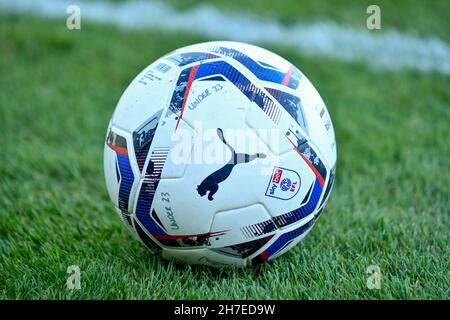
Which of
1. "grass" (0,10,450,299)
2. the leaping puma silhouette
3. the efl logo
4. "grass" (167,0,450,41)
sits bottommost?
"grass" (0,10,450,299)

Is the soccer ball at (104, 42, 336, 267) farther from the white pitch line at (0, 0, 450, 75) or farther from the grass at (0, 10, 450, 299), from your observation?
the white pitch line at (0, 0, 450, 75)

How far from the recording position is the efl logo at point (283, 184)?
2396 millimetres

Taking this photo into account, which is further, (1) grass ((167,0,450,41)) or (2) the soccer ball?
(1) grass ((167,0,450,41))

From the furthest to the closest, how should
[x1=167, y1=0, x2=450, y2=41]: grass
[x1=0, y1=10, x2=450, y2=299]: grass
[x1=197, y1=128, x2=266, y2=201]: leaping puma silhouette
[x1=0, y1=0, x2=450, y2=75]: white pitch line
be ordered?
[x1=167, y1=0, x2=450, y2=41]: grass, [x1=0, y1=0, x2=450, y2=75]: white pitch line, [x1=0, y1=10, x2=450, y2=299]: grass, [x1=197, y1=128, x2=266, y2=201]: leaping puma silhouette

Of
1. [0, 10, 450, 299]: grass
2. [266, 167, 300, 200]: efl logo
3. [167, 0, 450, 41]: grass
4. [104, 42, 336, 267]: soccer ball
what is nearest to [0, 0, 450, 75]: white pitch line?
[167, 0, 450, 41]: grass

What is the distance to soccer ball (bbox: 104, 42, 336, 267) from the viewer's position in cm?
236

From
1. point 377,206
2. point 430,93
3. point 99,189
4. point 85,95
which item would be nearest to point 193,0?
point 85,95

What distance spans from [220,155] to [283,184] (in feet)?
0.95

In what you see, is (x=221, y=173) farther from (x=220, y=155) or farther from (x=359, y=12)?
(x=359, y=12)

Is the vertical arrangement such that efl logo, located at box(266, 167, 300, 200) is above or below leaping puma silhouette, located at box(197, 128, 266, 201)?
below

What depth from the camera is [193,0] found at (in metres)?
7.14

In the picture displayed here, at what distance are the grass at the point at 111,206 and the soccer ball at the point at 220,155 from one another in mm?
207

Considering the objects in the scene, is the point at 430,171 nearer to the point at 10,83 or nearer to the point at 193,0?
the point at 10,83

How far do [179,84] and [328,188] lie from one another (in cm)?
80
